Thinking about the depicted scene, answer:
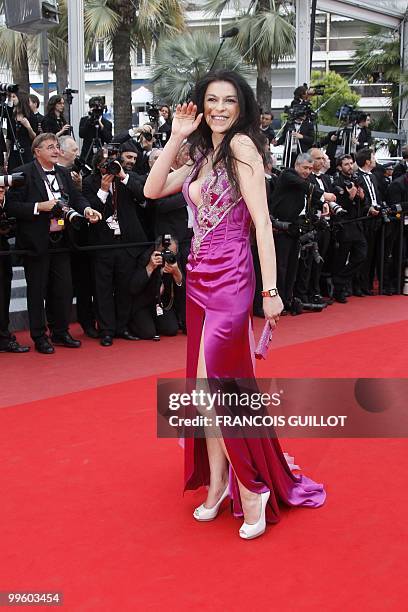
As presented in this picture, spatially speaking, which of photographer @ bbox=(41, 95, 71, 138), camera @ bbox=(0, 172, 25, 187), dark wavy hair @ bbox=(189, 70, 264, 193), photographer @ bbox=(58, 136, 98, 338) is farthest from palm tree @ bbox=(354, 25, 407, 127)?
dark wavy hair @ bbox=(189, 70, 264, 193)

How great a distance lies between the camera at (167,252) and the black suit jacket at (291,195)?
1.61 metres

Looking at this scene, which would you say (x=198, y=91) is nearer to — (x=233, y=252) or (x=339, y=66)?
(x=233, y=252)

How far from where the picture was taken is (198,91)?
323 centimetres

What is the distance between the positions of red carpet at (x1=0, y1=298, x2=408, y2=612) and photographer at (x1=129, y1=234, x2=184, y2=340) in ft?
5.50

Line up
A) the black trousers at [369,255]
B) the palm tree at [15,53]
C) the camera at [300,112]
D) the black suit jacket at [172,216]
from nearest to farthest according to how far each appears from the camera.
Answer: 1. the black suit jacket at [172,216]
2. the black trousers at [369,255]
3. the camera at [300,112]
4. the palm tree at [15,53]

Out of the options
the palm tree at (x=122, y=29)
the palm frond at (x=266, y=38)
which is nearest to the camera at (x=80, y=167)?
the palm tree at (x=122, y=29)

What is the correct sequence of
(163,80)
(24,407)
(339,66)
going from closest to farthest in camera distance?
1. (24,407)
2. (163,80)
3. (339,66)

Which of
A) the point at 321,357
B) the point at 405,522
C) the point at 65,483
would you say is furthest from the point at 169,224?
the point at 405,522

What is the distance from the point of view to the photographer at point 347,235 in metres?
8.77

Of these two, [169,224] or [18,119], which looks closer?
[169,224]

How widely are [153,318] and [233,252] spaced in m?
3.86

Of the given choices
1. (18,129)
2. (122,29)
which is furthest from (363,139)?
(122,29)

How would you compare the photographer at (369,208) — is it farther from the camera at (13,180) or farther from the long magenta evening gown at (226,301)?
the long magenta evening gown at (226,301)

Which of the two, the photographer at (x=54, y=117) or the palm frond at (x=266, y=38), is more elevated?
the palm frond at (x=266, y=38)
